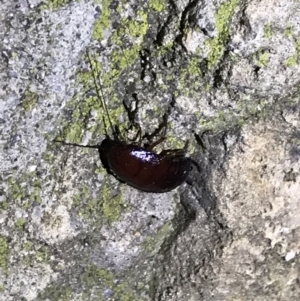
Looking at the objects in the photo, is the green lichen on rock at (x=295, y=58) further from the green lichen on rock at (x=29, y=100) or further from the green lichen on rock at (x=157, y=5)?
the green lichen on rock at (x=29, y=100)

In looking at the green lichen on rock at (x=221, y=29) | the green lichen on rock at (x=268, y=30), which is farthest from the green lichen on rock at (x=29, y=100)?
the green lichen on rock at (x=268, y=30)

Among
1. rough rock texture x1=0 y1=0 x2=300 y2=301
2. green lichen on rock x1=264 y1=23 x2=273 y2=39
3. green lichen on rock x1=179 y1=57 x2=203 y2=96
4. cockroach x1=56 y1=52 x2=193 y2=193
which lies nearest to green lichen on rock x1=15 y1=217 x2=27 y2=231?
rough rock texture x1=0 y1=0 x2=300 y2=301

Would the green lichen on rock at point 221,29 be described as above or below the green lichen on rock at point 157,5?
below

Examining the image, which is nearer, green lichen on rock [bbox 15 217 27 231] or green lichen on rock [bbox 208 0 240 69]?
green lichen on rock [bbox 208 0 240 69]

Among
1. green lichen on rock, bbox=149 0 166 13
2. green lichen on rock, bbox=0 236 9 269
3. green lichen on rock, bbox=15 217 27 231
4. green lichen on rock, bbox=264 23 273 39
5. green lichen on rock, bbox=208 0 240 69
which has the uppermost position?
green lichen on rock, bbox=149 0 166 13

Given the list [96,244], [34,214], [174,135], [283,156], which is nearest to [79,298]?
[96,244]

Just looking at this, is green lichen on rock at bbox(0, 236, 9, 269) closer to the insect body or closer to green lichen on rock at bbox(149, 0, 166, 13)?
the insect body

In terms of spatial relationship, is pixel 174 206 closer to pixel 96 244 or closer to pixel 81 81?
pixel 96 244

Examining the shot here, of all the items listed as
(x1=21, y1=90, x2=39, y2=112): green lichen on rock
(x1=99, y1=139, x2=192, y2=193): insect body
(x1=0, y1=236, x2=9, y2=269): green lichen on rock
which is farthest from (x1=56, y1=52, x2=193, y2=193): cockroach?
(x1=0, y1=236, x2=9, y2=269): green lichen on rock

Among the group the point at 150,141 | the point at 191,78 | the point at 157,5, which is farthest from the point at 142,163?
the point at 157,5

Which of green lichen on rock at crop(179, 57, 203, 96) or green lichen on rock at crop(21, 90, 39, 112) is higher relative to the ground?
green lichen on rock at crop(179, 57, 203, 96)
